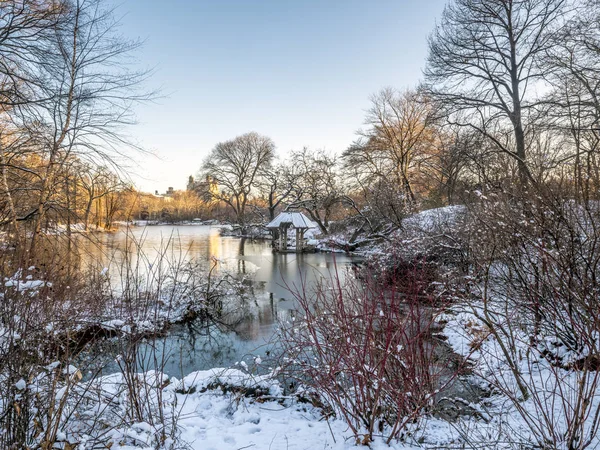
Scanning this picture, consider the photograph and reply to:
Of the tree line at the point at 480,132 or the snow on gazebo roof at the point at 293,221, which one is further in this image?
the snow on gazebo roof at the point at 293,221

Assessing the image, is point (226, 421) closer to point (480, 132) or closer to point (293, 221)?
point (480, 132)

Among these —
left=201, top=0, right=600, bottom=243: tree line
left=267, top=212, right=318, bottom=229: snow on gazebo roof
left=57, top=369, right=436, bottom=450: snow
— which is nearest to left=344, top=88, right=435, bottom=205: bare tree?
left=201, top=0, right=600, bottom=243: tree line

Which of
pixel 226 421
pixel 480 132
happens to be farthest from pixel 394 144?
pixel 226 421

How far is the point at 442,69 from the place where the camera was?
11.8 meters

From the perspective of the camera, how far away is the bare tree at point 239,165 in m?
31.4

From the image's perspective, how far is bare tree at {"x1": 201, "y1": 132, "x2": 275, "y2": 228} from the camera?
31389 millimetres

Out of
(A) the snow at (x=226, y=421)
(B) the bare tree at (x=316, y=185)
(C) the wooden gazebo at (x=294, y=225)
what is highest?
(B) the bare tree at (x=316, y=185)

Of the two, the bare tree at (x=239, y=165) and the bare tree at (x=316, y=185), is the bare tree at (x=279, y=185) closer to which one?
the bare tree at (x=316, y=185)

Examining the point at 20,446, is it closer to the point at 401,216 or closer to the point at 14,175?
the point at 14,175

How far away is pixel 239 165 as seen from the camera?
33.2 meters

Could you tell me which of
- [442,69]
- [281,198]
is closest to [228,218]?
[281,198]

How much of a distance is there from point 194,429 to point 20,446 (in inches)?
55.8

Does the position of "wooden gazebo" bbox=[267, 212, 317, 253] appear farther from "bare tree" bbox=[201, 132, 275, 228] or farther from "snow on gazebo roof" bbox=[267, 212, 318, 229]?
"bare tree" bbox=[201, 132, 275, 228]

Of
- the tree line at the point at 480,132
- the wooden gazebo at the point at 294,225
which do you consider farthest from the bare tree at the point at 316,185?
the wooden gazebo at the point at 294,225
